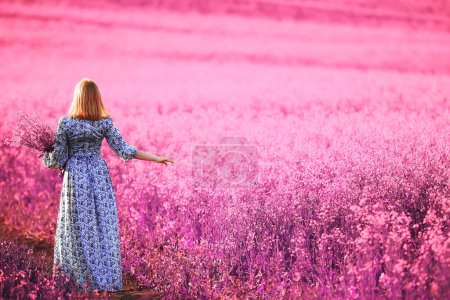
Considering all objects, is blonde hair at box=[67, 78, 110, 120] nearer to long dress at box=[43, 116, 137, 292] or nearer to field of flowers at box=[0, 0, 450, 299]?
long dress at box=[43, 116, 137, 292]

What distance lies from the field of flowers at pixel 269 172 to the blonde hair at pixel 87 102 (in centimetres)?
72

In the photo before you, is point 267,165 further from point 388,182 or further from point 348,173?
point 388,182

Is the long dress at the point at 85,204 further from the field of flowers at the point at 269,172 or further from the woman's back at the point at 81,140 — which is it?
the field of flowers at the point at 269,172

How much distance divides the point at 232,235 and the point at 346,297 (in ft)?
4.31

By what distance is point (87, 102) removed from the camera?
546 cm

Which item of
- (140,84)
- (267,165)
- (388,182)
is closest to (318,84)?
(140,84)

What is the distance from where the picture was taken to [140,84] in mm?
15742

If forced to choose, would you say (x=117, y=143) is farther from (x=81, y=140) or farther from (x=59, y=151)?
(x=59, y=151)

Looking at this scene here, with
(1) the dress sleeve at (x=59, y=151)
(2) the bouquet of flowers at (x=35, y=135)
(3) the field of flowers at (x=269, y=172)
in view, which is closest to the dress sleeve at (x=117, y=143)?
(1) the dress sleeve at (x=59, y=151)

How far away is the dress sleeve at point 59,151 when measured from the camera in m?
5.49

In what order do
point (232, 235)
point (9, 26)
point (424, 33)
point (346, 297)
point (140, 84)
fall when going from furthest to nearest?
point (9, 26), point (424, 33), point (140, 84), point (232, 235), point (346, 297)

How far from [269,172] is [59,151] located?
201 centimetres

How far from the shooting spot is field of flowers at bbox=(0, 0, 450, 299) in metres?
5.20

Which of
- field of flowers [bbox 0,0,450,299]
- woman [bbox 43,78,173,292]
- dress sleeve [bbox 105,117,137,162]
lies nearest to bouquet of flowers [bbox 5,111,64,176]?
woman [bbox 43,78,173,292]
